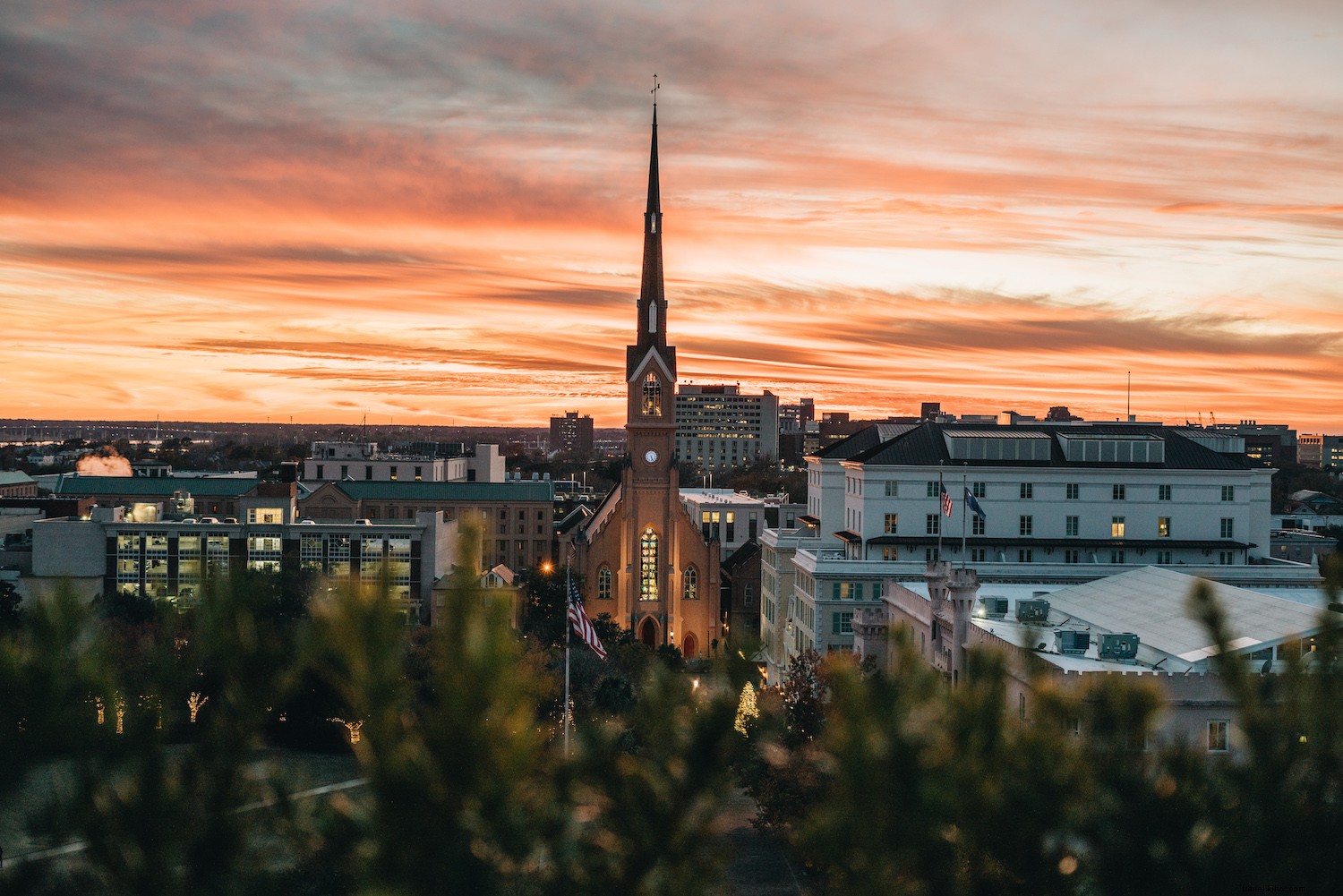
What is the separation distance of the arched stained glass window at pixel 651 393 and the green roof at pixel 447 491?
3157cm

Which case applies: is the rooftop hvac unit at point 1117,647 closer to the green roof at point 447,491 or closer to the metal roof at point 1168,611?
the metal roof at point 1168,611

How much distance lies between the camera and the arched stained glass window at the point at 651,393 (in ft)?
275

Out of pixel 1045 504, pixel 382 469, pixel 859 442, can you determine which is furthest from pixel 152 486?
pixel 1045 504

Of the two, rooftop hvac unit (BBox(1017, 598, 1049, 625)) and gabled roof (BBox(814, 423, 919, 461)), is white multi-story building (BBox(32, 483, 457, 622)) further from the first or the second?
rooftop hvac unit (BBox(1017, 598, 1049, 625))

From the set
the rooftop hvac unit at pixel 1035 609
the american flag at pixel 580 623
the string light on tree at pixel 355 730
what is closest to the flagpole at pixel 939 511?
the rooftop hvac unit at pixel 1035 609

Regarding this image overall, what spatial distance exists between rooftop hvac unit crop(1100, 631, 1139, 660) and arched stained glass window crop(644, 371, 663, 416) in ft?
165

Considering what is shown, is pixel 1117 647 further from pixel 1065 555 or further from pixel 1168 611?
pixel 1065 555

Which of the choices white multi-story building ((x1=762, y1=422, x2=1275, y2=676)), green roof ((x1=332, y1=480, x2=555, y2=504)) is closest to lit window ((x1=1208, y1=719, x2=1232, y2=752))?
white multi-story building ((x1=762, y1=422, x2=1275, y2=676))

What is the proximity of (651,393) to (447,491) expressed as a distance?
3572cm

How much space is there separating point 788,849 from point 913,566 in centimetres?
2288

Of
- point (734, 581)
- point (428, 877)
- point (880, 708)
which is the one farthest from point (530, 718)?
point (734, 581)

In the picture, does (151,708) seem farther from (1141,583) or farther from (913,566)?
(913,566)

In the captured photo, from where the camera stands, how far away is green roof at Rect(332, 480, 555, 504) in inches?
4341

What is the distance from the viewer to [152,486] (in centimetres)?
11281
